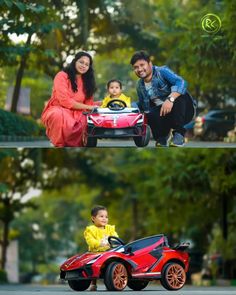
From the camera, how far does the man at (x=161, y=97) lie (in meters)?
14.4

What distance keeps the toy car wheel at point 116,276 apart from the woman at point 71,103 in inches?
150

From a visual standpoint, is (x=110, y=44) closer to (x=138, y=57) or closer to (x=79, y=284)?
(x=138, y=57)

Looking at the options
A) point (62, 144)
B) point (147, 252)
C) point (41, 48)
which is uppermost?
point (41, 48)

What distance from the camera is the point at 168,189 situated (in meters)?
25.0

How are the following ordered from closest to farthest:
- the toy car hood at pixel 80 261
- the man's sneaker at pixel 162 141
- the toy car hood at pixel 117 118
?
the toy car hood at pixel 80 261
the toy car hood at pixel 117 118
the man's sneaker at pixel 162 141

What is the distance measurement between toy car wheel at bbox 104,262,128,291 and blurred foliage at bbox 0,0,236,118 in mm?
3924

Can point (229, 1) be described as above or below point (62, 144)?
above

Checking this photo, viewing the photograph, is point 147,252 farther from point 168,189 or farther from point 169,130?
point 168,189

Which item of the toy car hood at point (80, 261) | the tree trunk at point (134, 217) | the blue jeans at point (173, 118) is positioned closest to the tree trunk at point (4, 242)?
the tree trunk at point (134, 217)

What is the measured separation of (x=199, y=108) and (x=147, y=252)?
4.65 meters

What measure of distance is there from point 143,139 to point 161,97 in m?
0.58

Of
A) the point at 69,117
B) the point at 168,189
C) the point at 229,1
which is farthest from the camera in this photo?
the point at 168,189

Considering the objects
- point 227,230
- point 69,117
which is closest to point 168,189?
point 227,230

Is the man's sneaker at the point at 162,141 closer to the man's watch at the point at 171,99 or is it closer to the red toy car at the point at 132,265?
the man's watch at the point at 171,99
